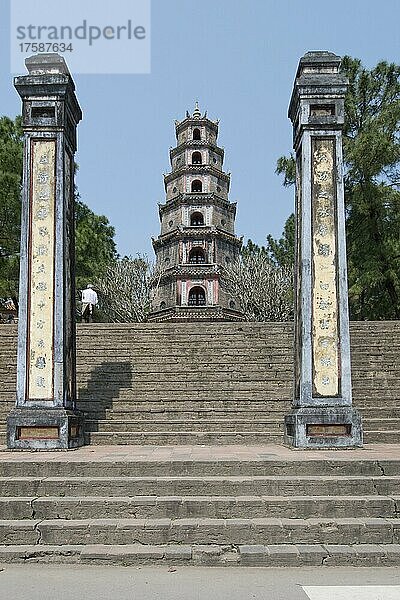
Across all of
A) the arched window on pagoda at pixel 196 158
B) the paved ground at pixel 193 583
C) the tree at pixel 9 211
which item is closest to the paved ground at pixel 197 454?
the paved ground at pixel 193 583

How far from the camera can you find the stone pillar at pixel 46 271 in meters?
8.27

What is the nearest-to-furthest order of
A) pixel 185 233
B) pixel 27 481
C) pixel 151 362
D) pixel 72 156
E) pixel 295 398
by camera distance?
pixel 27 481, pixel 295 398, pixel 72 156, pixel 151 362, pixel 185 233

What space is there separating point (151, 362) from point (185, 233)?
26372 mm

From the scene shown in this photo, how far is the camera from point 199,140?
39.9 metres

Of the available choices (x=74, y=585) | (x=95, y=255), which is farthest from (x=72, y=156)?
(x=95, y=255)

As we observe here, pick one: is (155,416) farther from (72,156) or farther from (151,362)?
(72,156)

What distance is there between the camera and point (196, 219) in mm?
39469

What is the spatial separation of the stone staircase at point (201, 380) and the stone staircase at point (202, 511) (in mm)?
2526

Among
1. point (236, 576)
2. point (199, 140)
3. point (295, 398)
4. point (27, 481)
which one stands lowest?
point (236, 576)

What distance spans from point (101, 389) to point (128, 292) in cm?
2457

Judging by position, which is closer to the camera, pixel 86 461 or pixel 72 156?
pixel 86 461

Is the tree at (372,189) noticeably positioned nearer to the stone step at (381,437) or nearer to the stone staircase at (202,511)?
the stone step at (381,437)

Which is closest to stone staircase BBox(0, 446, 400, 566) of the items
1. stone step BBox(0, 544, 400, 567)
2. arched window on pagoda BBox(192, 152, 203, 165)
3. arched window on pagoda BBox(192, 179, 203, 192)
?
stone step BBox(0, 544, 400, 567)

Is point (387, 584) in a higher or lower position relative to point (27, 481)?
lower
